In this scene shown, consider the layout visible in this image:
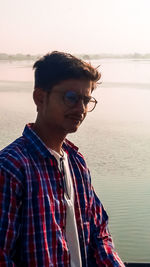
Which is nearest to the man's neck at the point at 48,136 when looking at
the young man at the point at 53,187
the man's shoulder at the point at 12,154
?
the young man at the point at 53,187

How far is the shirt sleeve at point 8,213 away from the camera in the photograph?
1.71 meters

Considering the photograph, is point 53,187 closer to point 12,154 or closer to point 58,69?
point 12,154

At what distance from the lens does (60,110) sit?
1.95 metres

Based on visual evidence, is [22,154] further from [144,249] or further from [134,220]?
[134,220]

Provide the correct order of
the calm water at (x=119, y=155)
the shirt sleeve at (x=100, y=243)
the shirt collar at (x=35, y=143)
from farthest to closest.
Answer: the calm water at (x=119, y=155) < the shirt sleeve at (x=100, y=243) < the shirt collar at (x=35, y=143)

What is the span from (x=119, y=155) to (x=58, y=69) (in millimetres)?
8082

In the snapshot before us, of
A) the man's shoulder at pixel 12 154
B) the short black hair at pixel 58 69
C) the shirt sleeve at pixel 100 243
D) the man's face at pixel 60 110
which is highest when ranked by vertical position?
the short black hair at pixel 58 69

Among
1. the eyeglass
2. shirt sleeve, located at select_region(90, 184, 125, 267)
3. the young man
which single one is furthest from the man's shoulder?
shirt sleeve, located at select_region(90, 184, 125, 267)

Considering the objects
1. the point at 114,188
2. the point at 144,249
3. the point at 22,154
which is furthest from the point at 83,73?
the point at 114,188

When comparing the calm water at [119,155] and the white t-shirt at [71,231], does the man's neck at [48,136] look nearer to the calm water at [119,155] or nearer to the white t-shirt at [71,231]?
the white t-shirt at [71,231]

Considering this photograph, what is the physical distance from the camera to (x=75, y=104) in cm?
196

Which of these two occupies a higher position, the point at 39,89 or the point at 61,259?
the point at 39,89

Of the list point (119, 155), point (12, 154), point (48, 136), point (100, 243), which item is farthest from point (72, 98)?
point (119, 155)

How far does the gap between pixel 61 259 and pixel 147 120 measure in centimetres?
1247
